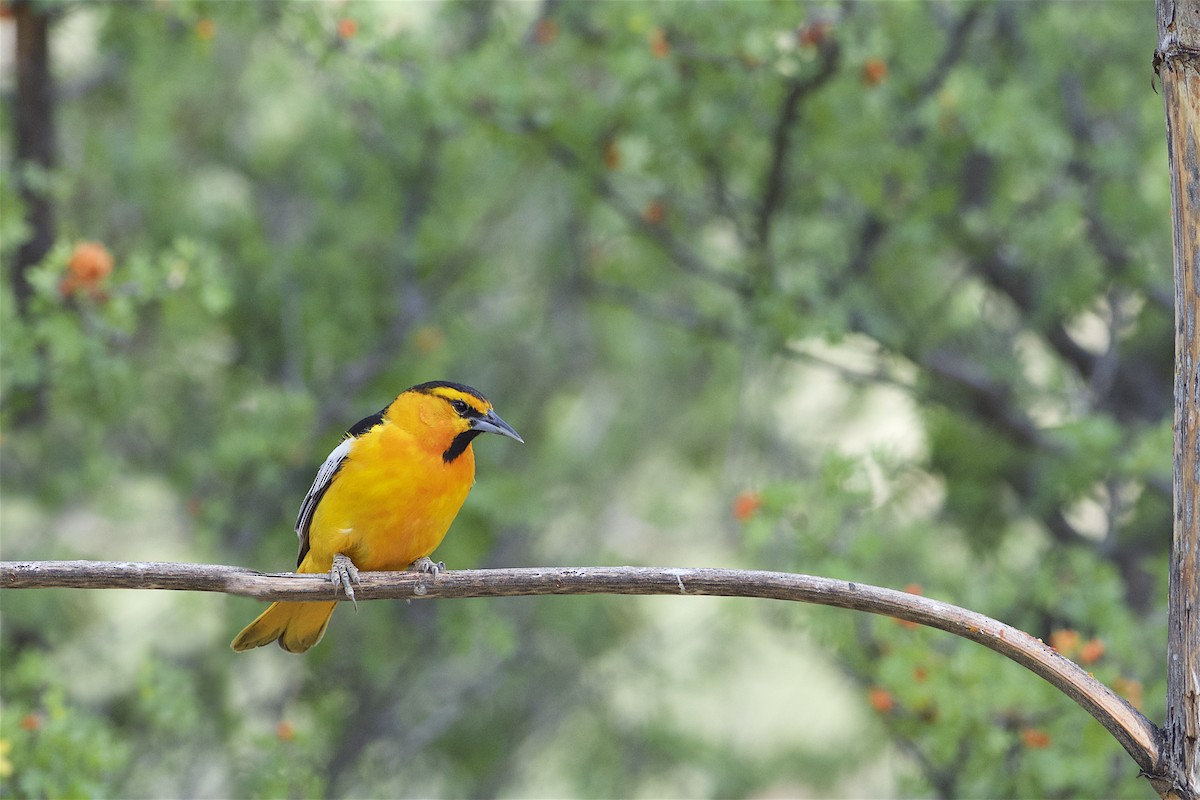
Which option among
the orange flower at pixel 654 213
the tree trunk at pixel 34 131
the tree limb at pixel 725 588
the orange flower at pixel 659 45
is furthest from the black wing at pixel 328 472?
the orange flower at pixel 654 213

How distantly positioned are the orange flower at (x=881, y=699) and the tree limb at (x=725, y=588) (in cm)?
232

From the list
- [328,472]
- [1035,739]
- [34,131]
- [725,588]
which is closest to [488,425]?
[328,472]

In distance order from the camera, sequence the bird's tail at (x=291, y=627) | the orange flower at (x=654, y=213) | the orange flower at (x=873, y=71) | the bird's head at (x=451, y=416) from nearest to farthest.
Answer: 1. the bird's head at (x=451, y=416)
2. the bird's tail at (x=291, y=627)
3. the orange flower at (x=873, y=71)
4. the orange flower at (x=654, y=213)

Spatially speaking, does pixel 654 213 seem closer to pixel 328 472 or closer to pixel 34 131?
pixel 34 131

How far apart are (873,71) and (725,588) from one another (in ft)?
11.3

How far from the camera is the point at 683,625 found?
9742mm

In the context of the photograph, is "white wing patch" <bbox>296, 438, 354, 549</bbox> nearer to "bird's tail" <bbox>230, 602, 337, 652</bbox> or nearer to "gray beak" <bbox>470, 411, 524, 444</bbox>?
"bird's tail" <bbox>230, 602, 337, 652</bbox>

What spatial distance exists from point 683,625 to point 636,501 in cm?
102

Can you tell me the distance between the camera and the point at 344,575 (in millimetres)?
3467

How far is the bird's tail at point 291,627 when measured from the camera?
13.4 ft

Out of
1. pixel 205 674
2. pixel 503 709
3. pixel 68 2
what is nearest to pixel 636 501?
pixel 503 709

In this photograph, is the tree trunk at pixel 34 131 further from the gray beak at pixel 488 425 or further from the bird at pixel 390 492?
the gray beak at pixel 488 425

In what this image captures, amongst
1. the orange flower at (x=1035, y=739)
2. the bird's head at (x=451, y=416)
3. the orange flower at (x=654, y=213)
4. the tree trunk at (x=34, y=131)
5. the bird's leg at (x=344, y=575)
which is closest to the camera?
the bird's leg at (x=344, y=575)

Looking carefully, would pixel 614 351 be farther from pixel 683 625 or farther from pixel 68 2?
pixel 68 2
